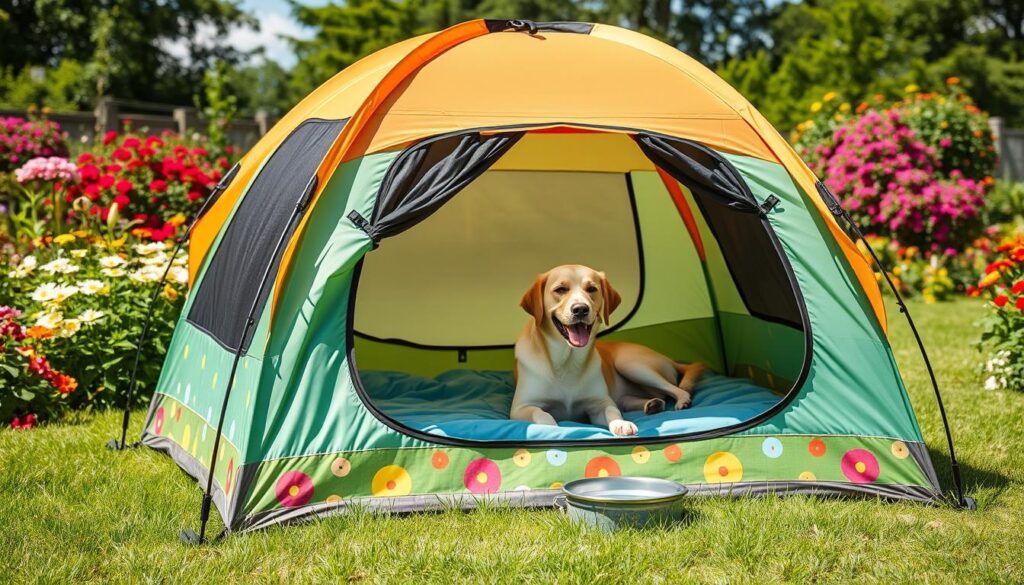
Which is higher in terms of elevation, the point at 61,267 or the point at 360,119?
the point at 360,119

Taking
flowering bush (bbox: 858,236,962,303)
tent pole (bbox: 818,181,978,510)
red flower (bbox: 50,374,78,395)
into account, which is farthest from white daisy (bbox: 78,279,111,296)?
flowering bush (bbox: 858,236,962,303)

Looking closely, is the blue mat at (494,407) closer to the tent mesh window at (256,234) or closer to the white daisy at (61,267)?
the tent mesh window at (256,234)

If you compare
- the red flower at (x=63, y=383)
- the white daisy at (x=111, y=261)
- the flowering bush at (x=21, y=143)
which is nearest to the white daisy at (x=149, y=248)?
the white daisy at (x=111, y=261)

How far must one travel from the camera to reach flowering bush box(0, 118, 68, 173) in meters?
9.43

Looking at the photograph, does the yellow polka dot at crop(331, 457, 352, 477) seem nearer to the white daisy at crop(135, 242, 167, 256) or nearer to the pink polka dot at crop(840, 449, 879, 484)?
the pink polka dot at crop(840, 449, 879, 484)

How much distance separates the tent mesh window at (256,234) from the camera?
381 cm

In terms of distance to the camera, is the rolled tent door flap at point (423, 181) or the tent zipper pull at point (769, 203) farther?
the tent zipper pull at point (769, 203)

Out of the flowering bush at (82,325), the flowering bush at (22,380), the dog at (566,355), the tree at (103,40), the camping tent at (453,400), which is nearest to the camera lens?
the camping tent at (453,400)

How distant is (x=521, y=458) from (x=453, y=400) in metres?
1.26

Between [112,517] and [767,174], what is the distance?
2.70 m

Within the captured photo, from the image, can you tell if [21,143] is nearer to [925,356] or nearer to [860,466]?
[860,466]

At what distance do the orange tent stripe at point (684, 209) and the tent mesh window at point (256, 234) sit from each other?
227 cm

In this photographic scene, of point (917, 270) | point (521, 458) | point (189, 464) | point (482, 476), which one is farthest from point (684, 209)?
point (917, 270)

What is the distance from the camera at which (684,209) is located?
5742 millimetres
